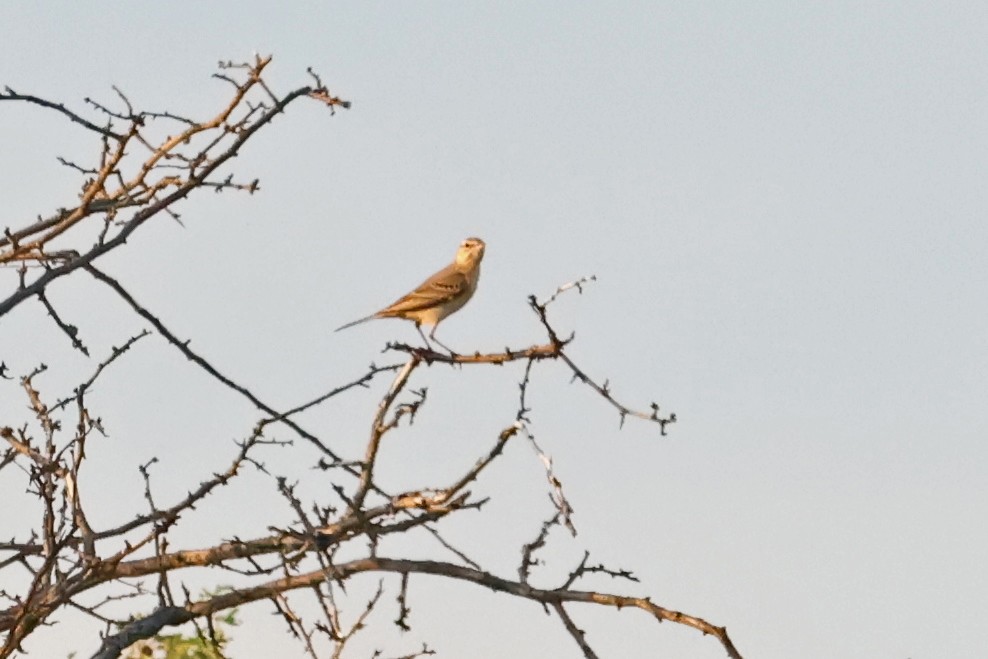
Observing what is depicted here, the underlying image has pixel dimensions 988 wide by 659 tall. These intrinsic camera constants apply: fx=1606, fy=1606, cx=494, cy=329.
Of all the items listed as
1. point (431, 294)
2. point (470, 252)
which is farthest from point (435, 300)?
point (470, 252)

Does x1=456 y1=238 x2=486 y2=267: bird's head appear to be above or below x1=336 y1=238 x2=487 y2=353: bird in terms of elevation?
above

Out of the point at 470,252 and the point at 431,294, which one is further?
the point at 470,252

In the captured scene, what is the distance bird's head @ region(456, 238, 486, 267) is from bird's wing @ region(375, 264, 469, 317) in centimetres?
87

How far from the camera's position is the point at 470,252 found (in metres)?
16.2

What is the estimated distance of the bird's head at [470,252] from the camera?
16.0m

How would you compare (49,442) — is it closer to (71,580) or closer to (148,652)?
(71,580)

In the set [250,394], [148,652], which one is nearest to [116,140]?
[250,394]

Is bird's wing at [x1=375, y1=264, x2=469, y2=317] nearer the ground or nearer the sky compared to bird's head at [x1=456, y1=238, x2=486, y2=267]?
nearer the ground

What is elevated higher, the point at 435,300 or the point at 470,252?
the point at 470,252

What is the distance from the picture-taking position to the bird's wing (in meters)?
14.2

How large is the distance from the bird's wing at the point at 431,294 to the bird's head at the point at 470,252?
0.87m

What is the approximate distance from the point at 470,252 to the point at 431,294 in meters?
1.92

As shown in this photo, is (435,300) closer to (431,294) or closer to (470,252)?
(431,294)

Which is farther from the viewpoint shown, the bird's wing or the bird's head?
the bird's head
